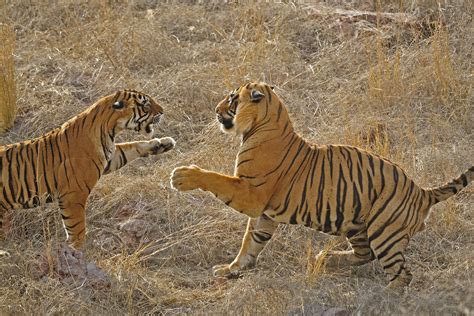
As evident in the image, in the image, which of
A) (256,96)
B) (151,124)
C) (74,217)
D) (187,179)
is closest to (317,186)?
(256,96)

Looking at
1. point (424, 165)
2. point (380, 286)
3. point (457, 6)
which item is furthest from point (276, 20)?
point (380, 286)

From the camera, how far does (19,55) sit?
896 centimetres

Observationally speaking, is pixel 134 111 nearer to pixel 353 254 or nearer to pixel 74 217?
pixel 74 217

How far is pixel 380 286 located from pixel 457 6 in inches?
170

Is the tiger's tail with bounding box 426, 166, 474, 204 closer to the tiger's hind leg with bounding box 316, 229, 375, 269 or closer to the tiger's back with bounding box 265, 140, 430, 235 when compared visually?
the tiger's back with bounding box 265, 140, 430, 235

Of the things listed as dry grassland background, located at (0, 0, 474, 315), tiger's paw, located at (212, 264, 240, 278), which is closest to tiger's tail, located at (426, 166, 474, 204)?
dry grassland background, located at (0, 0, 474, 315)

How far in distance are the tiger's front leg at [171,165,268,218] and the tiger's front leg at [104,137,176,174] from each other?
4.18ft

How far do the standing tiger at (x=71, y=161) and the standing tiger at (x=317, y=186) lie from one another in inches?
37.8

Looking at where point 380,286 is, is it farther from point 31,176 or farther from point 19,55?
point 19,55

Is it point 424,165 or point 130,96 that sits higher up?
point 130,96

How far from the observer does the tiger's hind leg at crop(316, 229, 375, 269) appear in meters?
5.76

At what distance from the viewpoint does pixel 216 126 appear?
766 centimetres

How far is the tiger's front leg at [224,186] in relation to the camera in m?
5.38

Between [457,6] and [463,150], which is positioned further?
[457,6]
